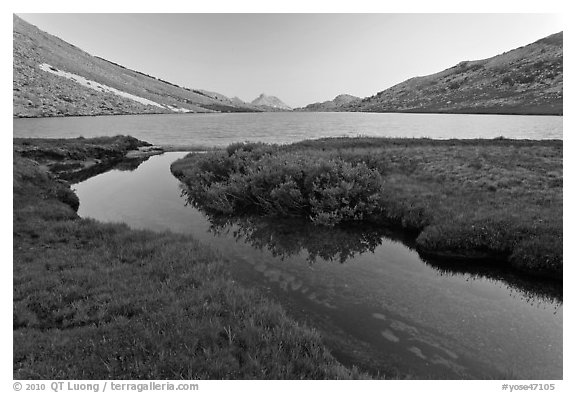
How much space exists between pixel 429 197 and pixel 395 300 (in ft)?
31.9

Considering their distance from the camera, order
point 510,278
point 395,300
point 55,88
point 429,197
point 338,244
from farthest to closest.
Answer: point 55,88
point 429,197
point 338,244
point 510,278
point 395,300

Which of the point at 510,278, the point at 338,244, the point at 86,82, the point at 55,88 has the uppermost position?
the point at 86,82

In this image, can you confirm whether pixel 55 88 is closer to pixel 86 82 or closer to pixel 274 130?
pixel 86 82

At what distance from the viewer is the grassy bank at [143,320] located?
6.04m

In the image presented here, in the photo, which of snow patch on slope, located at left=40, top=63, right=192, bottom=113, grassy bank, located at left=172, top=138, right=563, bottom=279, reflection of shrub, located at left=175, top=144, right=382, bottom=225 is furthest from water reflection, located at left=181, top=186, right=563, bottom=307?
snow patch on slope, located at left=40, top=63, right=192, bottom=113

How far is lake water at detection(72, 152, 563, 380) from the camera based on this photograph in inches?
293

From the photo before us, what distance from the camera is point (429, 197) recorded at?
17.9 m

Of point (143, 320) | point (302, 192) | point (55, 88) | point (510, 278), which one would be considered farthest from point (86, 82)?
point (510, 278)

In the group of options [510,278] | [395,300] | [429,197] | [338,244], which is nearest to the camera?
[395,300]

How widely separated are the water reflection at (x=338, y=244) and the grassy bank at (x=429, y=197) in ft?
1.81

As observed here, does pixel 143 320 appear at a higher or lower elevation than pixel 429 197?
lower

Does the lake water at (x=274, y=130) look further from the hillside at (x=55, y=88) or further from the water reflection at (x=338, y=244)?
the water reflection at (x=338, y=244)

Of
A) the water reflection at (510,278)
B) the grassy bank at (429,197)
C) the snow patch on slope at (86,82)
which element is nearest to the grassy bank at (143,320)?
the water reflection at (510,278)

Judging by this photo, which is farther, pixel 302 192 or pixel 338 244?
pixel 302 192
